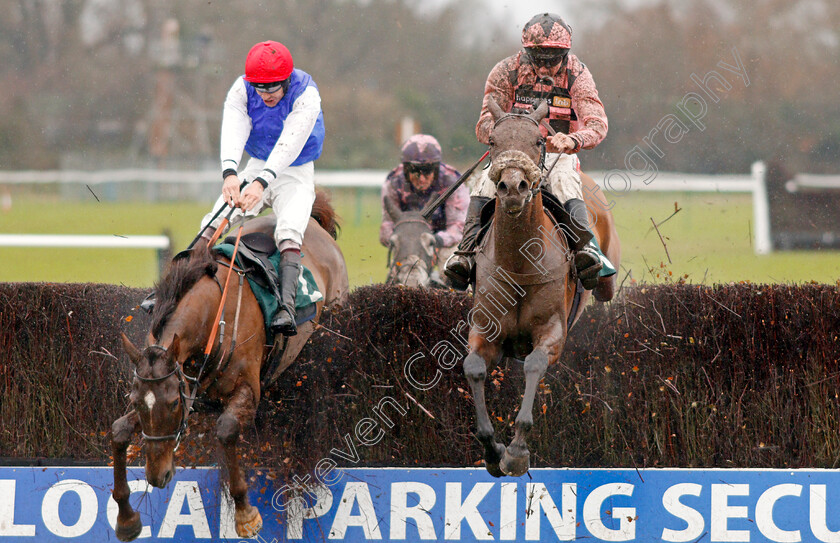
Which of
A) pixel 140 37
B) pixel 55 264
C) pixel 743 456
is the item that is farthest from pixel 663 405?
pixel 140 37

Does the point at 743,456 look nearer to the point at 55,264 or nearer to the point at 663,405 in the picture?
the point at 663,405

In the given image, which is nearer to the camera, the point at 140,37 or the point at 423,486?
the point at 423,486

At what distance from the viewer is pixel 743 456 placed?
5.55 m

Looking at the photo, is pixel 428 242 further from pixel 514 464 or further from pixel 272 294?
pixel 514 464

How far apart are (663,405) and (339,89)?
1018 inches

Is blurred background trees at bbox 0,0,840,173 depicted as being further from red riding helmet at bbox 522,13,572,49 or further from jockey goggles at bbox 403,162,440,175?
red riding helmet at bbox 522,13,572,49

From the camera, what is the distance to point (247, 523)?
4.70m

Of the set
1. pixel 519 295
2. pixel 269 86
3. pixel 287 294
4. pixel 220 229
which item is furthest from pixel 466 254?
pixel 269 86

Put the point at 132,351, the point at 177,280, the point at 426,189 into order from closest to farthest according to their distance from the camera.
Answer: the point at 132,351 → the point at 177,280 → the point at 426,189

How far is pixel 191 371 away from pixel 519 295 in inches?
64.9

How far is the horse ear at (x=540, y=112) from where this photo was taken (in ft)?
15.3

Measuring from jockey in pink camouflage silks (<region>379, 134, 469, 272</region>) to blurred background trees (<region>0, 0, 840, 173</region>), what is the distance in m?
12.9

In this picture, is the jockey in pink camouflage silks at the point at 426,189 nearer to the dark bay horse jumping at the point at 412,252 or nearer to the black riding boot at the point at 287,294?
the dark bay horse jumping at the point at 412,252

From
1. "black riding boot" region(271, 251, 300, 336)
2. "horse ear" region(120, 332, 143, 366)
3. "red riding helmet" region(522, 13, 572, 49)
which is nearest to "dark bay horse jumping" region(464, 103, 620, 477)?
"red riding helmet" region(522, 13, 572, 49)
